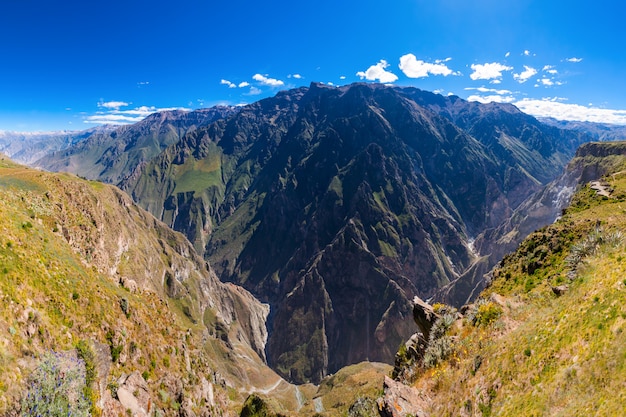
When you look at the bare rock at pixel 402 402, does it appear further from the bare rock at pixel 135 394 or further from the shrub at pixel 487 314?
the bare rock at pixel 135 394

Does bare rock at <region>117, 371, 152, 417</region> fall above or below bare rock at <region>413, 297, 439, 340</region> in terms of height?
below

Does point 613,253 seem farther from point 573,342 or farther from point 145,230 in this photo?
point 145,230

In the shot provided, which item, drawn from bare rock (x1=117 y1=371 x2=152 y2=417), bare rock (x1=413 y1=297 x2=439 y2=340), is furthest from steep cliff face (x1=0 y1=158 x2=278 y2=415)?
bare rock (x1=413 y1=297 x2=439 y2=340)

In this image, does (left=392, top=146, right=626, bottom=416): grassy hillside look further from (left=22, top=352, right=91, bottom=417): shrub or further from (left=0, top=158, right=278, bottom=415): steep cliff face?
(left=0, top=158, right=278, bottom=415): steep cliff face

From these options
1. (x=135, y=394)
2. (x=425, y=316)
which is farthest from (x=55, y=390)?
(x=425, y=316)

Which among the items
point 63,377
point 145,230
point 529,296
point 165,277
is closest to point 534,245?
point 529,296

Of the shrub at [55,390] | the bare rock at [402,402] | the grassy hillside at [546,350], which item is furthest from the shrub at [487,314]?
the shrub at [55,390]
